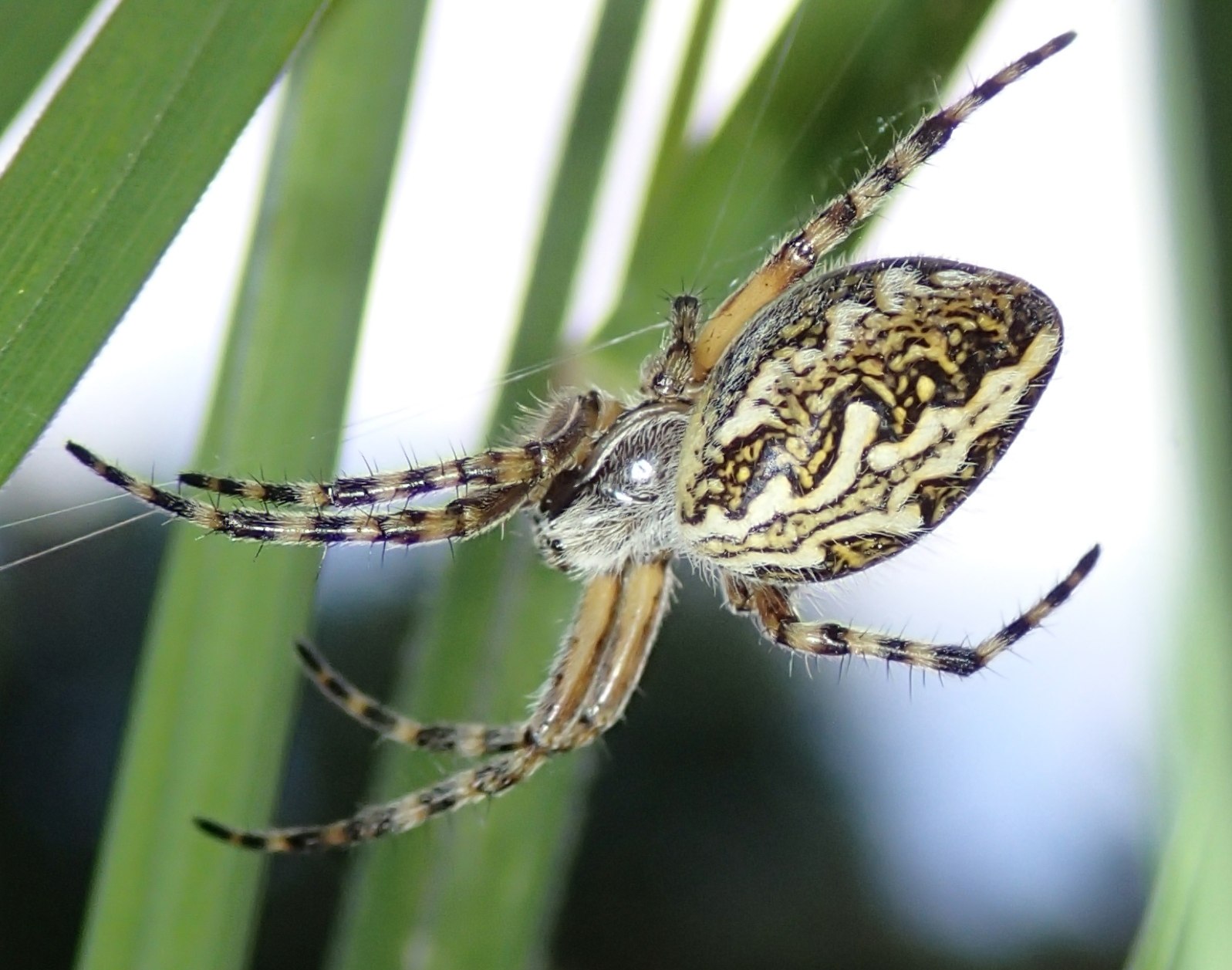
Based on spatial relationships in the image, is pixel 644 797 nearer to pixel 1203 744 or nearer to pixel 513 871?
pixel 513 871

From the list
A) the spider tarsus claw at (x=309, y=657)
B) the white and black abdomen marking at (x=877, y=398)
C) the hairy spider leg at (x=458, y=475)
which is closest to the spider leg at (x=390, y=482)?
the hairy spider leg at (x=458, y=475)

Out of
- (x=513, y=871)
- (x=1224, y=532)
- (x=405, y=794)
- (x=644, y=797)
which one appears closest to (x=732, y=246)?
(x=1224, y=532)

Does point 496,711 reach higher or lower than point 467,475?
lower

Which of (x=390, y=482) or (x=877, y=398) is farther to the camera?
(x=390, y=482)

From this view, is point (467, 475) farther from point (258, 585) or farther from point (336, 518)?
point (258, 585)

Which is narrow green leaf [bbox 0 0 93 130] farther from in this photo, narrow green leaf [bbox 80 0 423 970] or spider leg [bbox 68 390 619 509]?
spider leg [bbox 68 390 619 509]

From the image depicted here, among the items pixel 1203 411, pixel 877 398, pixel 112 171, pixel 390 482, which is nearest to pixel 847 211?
pixel 877 398

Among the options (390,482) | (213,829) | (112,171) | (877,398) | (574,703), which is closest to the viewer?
(112,171)
